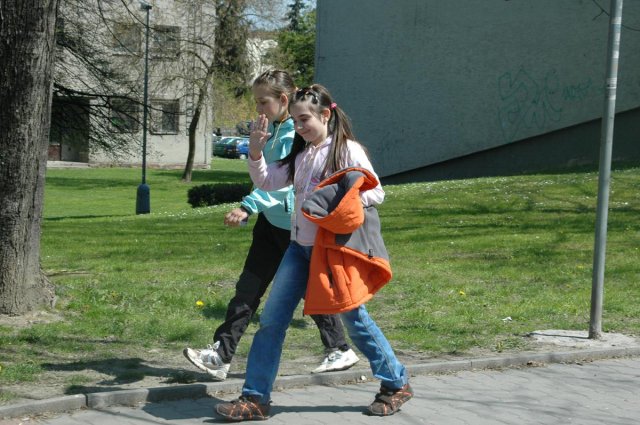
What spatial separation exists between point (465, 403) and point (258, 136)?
6.32 feet

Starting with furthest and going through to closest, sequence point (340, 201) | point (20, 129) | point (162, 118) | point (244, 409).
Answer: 1. point (162, 118)
2. point (20, 129)
3. point (244, 409)
4. point (340, 201)

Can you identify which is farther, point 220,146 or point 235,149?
point 220,146

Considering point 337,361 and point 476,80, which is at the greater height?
point 476,80

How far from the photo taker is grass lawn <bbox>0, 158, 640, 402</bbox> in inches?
265

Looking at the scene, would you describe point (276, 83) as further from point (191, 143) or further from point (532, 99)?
point (191, 143)

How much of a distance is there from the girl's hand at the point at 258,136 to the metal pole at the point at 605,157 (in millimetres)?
Result: 2929

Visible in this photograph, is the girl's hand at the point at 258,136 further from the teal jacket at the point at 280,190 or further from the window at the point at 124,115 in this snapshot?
the window at the point at 124,115

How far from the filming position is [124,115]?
19078 mm

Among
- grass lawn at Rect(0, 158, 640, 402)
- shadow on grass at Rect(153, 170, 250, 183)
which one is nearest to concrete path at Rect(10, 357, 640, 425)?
grass lawn at Rect(0, 158, 640, 402)

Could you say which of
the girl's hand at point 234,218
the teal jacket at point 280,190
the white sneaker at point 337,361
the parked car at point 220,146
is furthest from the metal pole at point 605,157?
the parked car at point 220,146

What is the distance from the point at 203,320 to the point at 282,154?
224 cm

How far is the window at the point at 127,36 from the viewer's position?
19.3 metres

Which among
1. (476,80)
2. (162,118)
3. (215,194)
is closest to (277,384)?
(162,118)

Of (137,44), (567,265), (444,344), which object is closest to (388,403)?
(444,344)
